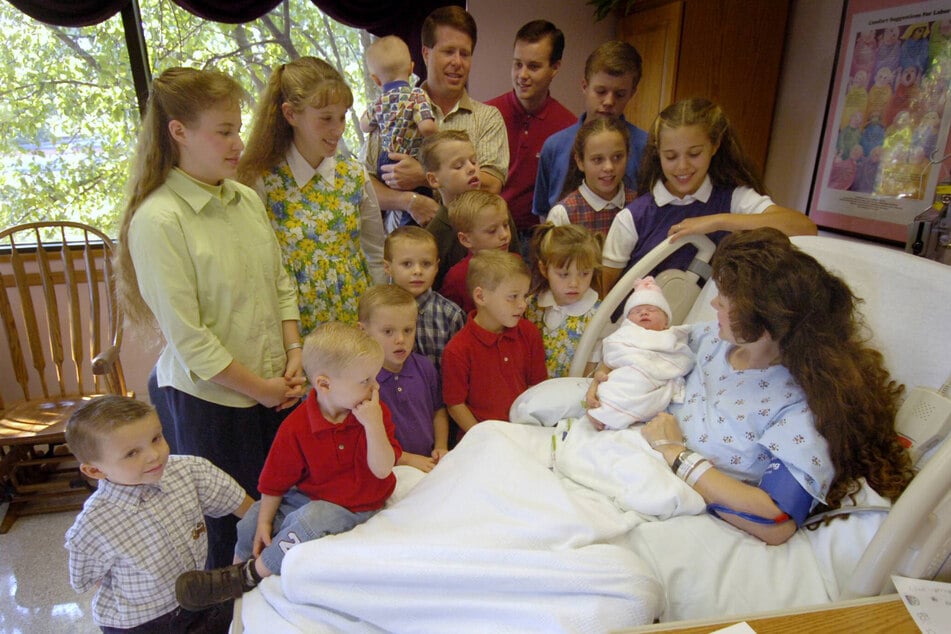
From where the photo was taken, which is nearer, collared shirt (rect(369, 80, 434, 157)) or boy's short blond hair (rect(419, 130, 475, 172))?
boy's short blond hair (rect(419, 130, 475, 172))

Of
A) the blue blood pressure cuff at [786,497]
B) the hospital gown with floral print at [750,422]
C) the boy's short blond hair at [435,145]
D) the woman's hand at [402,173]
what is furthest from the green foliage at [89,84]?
the blue blood pressure cuff at [786,497]

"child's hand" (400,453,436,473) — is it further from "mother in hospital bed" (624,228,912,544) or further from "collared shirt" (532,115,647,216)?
"collared shirt" (532,115,647,216)

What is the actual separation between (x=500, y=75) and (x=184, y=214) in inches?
107

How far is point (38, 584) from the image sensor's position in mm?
2105

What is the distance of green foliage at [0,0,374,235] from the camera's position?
2.98m

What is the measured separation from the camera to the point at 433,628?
106 centimetres

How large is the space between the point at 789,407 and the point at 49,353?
11.2ft

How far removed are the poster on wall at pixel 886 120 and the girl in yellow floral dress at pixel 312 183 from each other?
210 centimetres

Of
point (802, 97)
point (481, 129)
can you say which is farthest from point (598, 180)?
point (802, 97)

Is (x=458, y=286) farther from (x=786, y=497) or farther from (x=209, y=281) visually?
(x=786, y=497)

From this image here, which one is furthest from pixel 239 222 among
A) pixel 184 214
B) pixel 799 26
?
pixel 799 26

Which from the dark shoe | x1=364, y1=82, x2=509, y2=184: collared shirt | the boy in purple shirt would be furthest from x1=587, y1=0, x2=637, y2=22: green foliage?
the dark shoe

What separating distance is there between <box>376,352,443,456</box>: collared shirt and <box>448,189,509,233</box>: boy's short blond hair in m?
0.46

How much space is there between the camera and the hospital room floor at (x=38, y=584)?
6.36 feet
